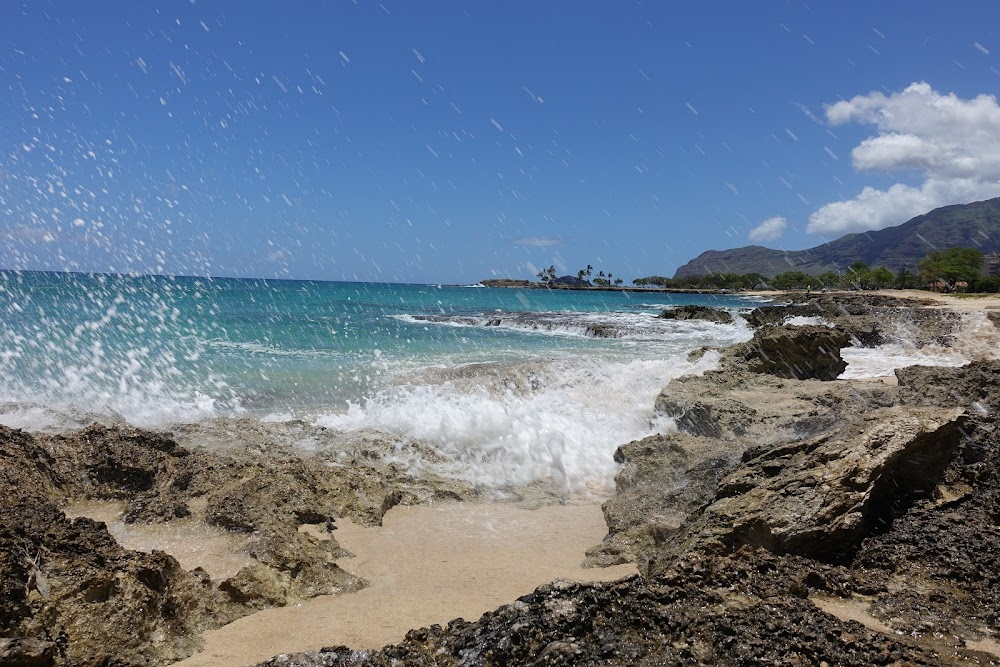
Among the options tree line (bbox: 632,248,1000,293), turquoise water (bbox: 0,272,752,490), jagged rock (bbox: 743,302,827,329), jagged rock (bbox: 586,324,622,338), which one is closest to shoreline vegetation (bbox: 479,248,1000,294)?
tree line (bbox: 632,248,1000,293)

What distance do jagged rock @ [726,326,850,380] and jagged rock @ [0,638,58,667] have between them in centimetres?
978

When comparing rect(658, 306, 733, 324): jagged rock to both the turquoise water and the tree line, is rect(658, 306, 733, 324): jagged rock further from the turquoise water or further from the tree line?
the tree line

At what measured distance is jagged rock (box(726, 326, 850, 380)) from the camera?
10.2 metres

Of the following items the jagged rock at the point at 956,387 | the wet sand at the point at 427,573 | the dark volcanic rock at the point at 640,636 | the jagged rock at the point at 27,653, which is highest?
the jagged rock at the point at 956,387

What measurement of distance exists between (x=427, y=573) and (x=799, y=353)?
27.7 feet

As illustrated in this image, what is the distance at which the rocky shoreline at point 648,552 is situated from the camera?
2135 mm

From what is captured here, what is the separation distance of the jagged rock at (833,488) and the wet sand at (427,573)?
0.98 m

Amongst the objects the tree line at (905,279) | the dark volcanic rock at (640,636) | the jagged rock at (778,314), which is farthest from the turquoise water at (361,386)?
the tree line at (905,279)

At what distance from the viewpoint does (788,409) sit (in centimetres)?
672

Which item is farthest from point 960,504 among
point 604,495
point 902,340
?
point 902,340

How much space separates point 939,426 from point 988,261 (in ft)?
374

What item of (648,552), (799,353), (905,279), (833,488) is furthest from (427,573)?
(905,279)

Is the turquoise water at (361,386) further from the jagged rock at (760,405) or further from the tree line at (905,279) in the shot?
the tree line at (905,279)

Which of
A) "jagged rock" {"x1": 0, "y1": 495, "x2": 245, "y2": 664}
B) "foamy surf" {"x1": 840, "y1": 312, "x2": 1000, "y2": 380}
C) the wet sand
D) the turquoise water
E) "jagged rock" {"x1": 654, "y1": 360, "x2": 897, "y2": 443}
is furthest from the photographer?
"foamy surf" {"x1": 840, "y1": 312, "x2": 1000, "y2": 380}
